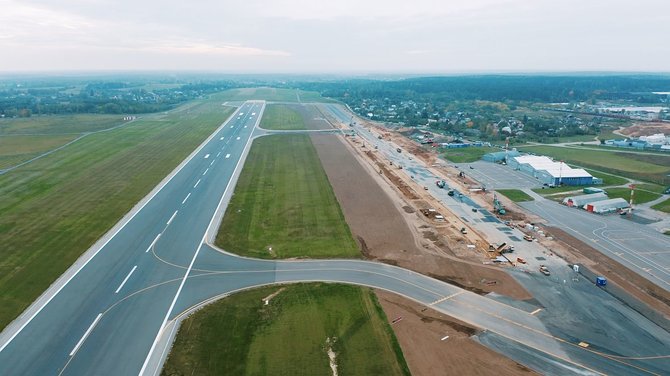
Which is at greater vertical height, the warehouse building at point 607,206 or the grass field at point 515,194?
the warehouse building at point 607,206

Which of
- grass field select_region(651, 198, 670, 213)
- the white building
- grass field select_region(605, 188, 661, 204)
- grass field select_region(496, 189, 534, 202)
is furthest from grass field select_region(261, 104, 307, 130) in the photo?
grass field select_region(651, 198, 670, 213)

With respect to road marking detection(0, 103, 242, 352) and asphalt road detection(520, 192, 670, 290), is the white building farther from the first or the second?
road marking detection(0, 103, 242, 352)

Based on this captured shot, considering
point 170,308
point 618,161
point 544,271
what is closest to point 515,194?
point 544,271

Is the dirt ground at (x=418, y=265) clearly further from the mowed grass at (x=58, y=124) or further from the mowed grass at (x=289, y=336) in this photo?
the mowed grass at (x=58, y=124)

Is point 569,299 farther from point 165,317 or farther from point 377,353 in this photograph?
point 165,317

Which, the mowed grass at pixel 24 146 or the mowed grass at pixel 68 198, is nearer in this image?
the mowed grass at pixel 68 198

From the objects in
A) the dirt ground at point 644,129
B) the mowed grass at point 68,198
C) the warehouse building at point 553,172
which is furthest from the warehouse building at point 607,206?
the dirt ground at point 644,129
